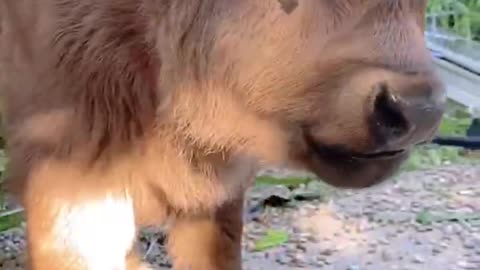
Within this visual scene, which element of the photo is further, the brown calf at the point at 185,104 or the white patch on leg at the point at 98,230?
the white patch on leg at the point at 98,230

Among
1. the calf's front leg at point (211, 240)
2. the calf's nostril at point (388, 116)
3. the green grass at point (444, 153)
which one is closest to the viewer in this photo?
the calf's nostril at point (388, 116)

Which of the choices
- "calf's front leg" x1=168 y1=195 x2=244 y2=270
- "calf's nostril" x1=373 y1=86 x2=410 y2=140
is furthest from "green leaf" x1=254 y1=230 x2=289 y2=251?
"calf's nostril" x1=373 y1=86 x2=410 y2=140

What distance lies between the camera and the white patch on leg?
1.55 meters

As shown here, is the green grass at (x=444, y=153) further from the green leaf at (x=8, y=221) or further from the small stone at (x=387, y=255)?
the green leaf at (x=8, y=221)

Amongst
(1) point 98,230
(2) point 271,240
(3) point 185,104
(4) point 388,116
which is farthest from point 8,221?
(4) point 388,116

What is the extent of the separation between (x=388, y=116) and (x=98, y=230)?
54 cm

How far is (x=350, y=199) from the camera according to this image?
2.31 metres

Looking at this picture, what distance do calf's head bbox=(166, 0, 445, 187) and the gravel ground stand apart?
62cm

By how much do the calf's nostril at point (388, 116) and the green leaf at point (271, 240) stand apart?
2.96 feet

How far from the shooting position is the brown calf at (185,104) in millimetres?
1241

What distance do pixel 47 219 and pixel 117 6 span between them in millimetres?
306

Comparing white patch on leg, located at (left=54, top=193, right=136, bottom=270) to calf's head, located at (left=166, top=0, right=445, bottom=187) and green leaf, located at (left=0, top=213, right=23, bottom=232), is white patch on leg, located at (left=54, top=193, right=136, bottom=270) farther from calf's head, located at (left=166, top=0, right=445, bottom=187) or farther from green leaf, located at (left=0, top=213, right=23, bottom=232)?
green leaf, located at (left=0, top=213, right=23, bottom=232)

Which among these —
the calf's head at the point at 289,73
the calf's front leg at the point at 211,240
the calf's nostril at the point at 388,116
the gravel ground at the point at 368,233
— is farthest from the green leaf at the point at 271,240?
the calf's nostril at the point at 388,116

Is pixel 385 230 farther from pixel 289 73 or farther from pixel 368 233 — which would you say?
pixel 289 73
